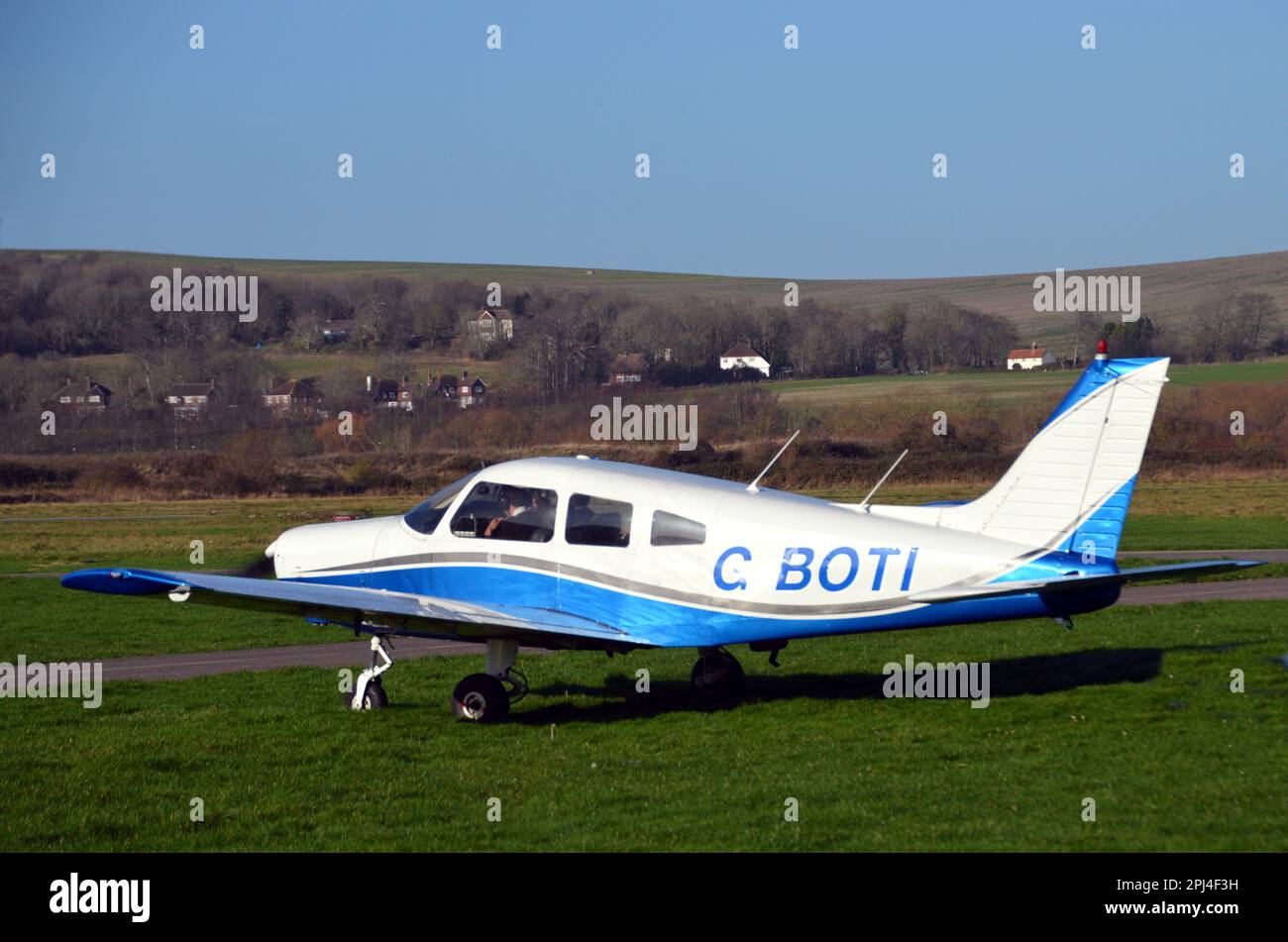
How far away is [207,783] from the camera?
1002 centimetres

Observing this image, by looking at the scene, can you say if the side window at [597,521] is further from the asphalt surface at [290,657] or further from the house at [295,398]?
the house at [295,398]

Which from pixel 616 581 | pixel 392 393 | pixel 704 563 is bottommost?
pixel 616 581

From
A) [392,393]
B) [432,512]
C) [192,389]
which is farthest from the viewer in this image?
[192,389]

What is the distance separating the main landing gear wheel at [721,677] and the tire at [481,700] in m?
2.21

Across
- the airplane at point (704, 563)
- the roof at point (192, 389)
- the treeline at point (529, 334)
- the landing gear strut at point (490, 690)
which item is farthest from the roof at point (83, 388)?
the landing gear strut at point (490, 690)

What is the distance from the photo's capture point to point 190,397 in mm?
72438

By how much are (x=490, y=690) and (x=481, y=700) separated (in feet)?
0.42

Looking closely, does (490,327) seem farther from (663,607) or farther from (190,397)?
(663,607)

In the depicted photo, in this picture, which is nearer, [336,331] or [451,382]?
[451,382]

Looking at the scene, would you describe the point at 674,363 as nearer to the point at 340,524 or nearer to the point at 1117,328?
the point at 1117,328

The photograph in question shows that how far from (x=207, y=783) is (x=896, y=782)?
513 centimetres

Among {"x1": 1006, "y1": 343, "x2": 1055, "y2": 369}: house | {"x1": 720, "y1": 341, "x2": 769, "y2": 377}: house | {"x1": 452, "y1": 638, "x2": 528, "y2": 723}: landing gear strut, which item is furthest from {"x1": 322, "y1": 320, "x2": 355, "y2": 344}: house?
{"x1": 452, "y1": 638, "x2": 528, "y2": 723}: landing gear strut

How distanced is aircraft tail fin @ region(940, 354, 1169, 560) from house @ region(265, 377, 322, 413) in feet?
184

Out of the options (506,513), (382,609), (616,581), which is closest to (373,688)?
(382,609)
